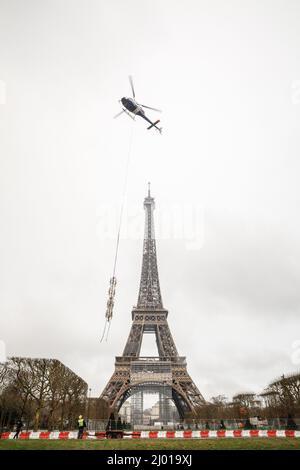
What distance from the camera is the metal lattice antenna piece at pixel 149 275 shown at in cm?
6775

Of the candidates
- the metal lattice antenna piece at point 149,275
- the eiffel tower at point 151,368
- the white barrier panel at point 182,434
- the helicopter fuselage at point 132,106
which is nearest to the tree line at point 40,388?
the eiffel tower at point 151,368

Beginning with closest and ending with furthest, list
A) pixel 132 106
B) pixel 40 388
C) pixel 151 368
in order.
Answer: pixel 132 106
pixel 40 388
pixel 151 368

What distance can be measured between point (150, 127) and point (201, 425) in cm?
3997

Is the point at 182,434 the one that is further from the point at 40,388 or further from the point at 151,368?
the point at 151,368

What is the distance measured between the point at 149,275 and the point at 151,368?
19.5 m

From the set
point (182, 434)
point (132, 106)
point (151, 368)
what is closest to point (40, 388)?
point (151, 368)

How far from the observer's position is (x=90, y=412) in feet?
170

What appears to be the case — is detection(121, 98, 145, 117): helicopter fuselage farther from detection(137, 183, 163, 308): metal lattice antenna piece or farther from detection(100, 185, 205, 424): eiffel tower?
detection(137, 183, 163, 308): metal lattice antenna piece

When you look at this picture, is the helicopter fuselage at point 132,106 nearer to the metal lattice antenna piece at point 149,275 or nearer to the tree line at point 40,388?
the tree line at point 40,388

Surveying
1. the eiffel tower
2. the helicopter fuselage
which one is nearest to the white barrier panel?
the helicopter fuselage

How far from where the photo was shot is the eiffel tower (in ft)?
180

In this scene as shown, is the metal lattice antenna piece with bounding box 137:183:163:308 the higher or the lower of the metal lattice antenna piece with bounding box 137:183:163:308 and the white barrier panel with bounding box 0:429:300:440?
the higher

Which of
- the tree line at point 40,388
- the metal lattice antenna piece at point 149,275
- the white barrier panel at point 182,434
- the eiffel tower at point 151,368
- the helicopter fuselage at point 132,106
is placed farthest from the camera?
the metal lattice antenna piece at point 149,275

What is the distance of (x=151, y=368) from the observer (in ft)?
192
